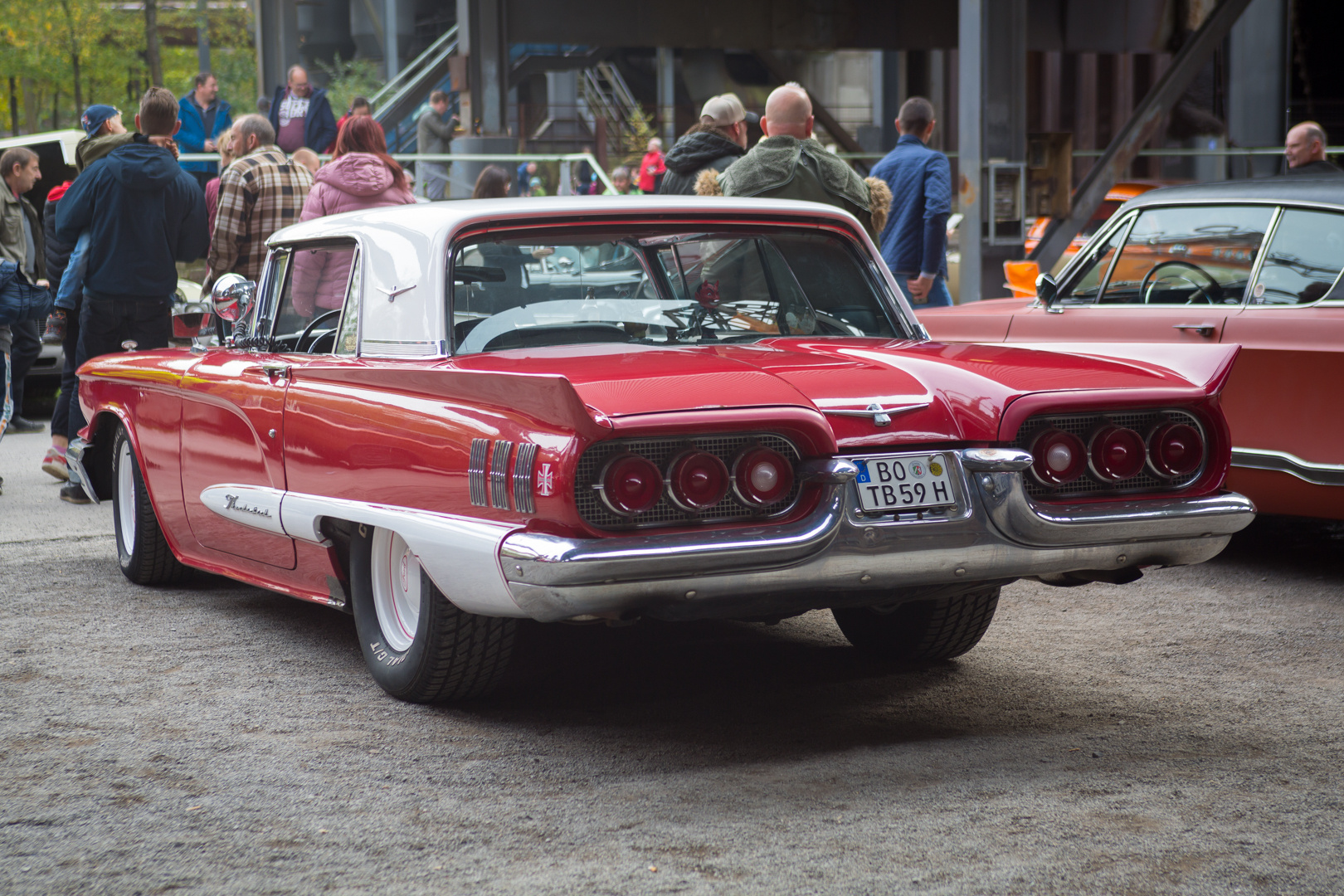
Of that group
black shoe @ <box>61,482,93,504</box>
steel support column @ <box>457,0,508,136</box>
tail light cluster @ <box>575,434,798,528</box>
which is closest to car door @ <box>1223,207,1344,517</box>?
tail light cluster @ <box>575,434,798,528</box>

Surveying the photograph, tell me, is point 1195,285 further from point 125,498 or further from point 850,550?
point 125,498

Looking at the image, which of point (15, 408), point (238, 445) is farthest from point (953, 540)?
point (15, 408)

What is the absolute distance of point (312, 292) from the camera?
5.13 m

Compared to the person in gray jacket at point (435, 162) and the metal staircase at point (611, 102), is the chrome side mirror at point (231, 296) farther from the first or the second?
the metal staircase at point (611, 102)

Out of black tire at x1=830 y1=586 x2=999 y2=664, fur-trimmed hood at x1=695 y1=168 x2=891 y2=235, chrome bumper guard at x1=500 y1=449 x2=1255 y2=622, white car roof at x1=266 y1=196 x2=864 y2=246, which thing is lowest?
black tire at x1=830 y1=586 x2=999 y2=664

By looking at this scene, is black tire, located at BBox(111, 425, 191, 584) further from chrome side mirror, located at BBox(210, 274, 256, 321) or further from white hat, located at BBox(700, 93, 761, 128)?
white hat, located at BBox(700, 93, 761, 128)

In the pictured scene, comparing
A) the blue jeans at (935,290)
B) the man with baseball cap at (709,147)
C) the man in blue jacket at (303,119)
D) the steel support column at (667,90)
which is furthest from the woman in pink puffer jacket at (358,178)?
the steel support column at (667,90)

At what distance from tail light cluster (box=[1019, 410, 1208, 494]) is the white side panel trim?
4.36 feet

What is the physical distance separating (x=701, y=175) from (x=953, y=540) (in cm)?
403

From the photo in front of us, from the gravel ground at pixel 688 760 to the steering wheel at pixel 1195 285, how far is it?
4.55ft

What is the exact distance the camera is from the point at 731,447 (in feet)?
11.5

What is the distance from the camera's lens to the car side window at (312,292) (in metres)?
4.80

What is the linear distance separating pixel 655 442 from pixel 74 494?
5681mm

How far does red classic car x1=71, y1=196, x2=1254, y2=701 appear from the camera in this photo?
3408 millimetres
